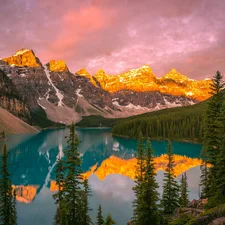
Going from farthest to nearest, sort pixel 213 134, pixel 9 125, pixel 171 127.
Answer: pixel 9 125, pixel 171 127, pixel 213 134

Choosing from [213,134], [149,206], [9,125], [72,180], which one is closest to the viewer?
[149,206]

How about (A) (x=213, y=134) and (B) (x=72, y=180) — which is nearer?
(B) (x=72, y=180)

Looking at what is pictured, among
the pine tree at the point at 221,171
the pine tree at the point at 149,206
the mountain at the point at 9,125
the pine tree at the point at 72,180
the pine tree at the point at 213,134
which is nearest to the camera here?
the pine tree at the point at 221,171

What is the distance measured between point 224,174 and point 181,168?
50.1 meters

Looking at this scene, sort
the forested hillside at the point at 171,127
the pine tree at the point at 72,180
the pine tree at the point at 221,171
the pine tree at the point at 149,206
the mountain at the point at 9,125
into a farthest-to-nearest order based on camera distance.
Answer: the mountain at the point at 9,125, the forested hillside at the point at 171,127, the pine tree at the point at 72,180, the pine tree at the point at 149,206, the pine tree at the point at 221,171

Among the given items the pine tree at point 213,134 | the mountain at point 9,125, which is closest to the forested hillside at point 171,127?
the mountain at point 9,125

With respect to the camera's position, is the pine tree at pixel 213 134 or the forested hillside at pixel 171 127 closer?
the pine tree at pixel 213 134

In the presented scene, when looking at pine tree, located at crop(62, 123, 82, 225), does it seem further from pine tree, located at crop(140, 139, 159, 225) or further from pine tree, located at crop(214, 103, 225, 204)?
pine tree, located at crop(214, 103, 225, 204)

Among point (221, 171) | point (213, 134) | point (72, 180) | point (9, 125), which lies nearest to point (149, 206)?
point (221, 171)

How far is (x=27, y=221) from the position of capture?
36625mm

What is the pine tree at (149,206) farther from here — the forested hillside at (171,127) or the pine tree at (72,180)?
the forested hillside at (171,127)

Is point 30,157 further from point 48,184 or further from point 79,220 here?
point 79,220

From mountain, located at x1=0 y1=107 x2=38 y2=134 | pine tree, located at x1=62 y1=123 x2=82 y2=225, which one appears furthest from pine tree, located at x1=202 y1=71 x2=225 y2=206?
mountain, located at x1=0 y1=107 x2=38 y2=134

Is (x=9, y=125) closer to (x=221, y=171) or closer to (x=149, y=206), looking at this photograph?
(x=149, y=206)
